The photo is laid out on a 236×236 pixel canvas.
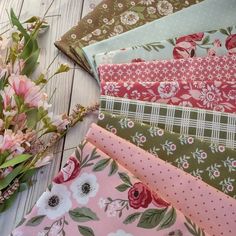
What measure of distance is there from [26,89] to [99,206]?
0.33m

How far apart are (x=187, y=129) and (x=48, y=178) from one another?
36 cm

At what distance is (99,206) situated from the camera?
86 centimetres

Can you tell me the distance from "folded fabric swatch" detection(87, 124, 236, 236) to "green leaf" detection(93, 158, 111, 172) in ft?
0.12

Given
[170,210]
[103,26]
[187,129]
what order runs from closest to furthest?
[170,210]
[187,129]
[103,26]

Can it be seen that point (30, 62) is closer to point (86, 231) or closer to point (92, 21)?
point (92, 21)

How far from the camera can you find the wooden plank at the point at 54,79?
1.04 metres

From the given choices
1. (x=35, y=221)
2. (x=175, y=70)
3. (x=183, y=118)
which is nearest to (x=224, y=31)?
(x=175, y=70)

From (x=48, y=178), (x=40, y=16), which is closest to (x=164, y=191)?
(x=48, y=178)

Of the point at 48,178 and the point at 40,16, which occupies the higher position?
the point at 40,16

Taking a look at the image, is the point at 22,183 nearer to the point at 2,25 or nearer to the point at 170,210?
the point at 170,210

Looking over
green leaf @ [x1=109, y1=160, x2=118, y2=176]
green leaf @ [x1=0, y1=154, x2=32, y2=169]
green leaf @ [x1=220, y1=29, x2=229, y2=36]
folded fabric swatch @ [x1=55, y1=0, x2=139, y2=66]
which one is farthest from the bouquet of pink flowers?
green leaf @ [x1=220, y1=29, x2=229, y2=36]

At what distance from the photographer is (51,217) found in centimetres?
87

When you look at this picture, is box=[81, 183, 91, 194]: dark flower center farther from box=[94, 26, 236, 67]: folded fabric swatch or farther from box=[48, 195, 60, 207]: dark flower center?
box=[94, 26, 236, 67]: folded fabric swatch

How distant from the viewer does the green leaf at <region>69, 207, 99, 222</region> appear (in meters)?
0.86
